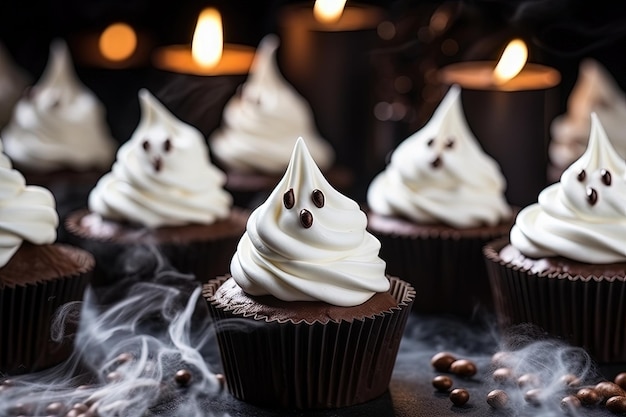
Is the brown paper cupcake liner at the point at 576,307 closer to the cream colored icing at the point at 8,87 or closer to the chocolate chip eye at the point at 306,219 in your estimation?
the chocolate chip eye at the point at 306,219

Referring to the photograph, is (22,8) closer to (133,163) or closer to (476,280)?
(133,163)

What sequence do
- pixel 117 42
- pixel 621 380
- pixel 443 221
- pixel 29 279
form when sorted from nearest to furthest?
pixel 621 380, pixel 29 279, pixel 443 221, pixel 117 42

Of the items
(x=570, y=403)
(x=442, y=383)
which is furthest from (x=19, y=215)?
(x=570, y=403)

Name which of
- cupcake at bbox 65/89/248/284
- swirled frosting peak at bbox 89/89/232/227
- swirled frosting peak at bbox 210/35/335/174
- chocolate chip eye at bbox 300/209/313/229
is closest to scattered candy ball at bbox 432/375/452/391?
chocolate chip eye at bbox 300/209/313/229

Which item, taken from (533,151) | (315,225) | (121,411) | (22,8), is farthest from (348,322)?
(22,8)

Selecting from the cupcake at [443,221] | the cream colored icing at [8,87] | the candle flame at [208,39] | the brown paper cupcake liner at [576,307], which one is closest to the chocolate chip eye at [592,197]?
the brown paper cupcake liner at [576,307]

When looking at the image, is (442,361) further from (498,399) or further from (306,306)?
(306,306)
